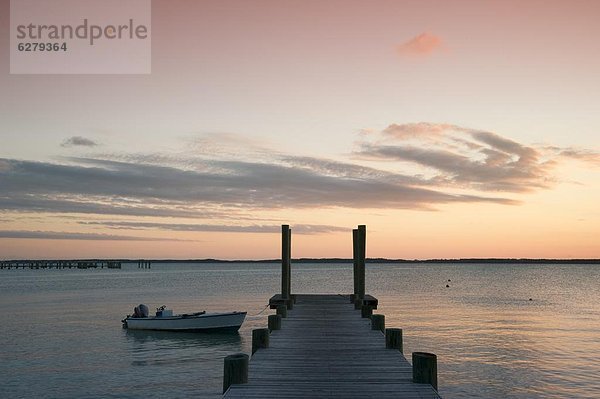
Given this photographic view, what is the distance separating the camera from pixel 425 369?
1140 centimetres

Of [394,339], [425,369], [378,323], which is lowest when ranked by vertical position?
[378,323]

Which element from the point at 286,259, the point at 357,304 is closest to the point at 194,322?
the point at 286,259

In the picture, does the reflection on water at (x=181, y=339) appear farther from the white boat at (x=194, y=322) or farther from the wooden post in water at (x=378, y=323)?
the wooden post in water at (x=378, y=323)

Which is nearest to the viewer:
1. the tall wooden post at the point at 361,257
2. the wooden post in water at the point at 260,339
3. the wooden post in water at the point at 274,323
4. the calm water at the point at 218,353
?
the wooden post in water at the point at 260,339

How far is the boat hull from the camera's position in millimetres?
33375

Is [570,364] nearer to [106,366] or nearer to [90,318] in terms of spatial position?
[106,366]

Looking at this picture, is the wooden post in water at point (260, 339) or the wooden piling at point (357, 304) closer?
the wooden post in water at point (260, 339)

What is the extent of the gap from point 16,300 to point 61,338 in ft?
115

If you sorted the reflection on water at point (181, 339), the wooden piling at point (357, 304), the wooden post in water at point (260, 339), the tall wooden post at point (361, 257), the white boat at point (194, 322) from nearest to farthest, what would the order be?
the wooden post in water at point (260, 339)
the wooden piling at point (357, 304)
the tall wooden post at point (361, 257)
the reflection on water at point (181, 339)
the white boat at point (194, 322)

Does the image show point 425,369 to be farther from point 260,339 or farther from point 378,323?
point 378,323

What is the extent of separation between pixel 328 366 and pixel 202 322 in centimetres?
2144

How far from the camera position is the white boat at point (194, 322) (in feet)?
109

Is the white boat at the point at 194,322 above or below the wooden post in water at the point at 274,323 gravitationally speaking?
below

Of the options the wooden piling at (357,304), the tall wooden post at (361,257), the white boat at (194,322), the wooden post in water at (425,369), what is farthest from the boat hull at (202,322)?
the wooden post in water at (425,369)
